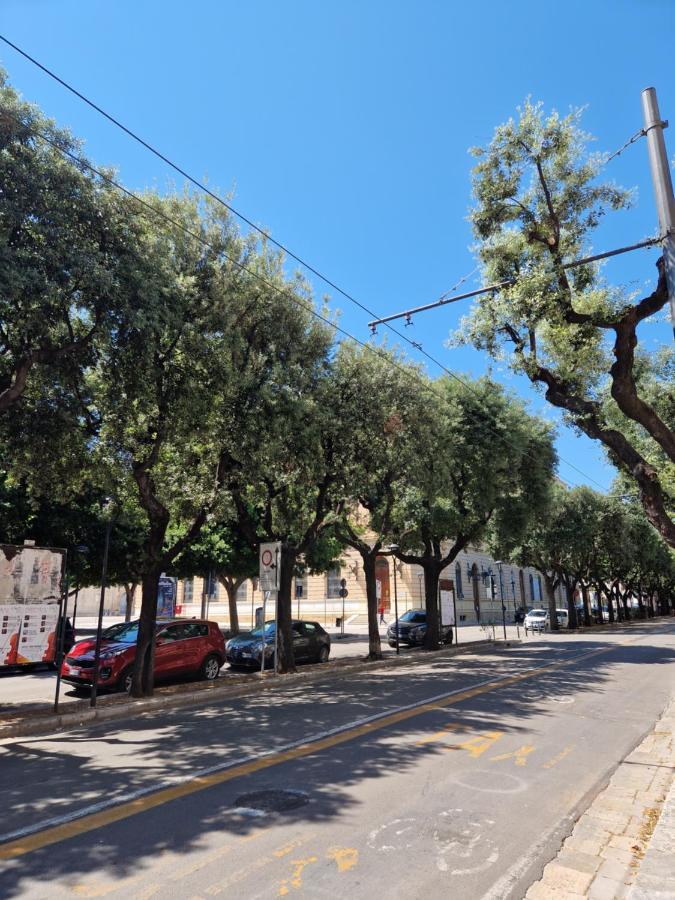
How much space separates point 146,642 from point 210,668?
322cm

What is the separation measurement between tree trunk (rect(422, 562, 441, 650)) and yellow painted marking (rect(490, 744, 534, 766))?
1715 centimetres

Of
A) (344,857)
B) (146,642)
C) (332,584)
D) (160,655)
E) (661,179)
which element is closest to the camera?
(344,857)

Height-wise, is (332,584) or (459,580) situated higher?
(459,580)

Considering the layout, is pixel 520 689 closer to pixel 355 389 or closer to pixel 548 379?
pixel 548 379

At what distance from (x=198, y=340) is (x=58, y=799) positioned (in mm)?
7939

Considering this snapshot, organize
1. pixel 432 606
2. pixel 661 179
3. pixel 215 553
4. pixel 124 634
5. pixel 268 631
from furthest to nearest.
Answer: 1. pixel 215 553
2. pixel 432 606
3. pixel 268 631
4. pixel 124 634
5. pixel 661 179

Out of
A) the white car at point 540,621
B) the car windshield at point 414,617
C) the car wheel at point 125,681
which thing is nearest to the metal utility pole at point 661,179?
the car wheel at point 125,681

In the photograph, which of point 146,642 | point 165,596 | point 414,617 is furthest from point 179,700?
point 165,596

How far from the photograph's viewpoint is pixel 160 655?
1371 cm

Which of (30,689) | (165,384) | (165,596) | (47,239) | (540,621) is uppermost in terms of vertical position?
(47,239)

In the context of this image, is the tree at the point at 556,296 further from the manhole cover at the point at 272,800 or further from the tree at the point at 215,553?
the tree at the point at 215,553

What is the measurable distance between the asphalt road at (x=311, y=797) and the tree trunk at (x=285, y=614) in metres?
4.66

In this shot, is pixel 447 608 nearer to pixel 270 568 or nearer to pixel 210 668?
pixel 270 568

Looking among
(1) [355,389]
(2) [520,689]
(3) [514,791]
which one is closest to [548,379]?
(1) [355,389]
